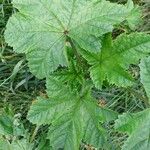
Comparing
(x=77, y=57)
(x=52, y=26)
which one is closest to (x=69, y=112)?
(x=77, y=57)

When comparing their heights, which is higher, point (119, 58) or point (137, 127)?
point (119, 58)

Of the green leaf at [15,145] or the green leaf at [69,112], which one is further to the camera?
the green leaf at [15,145]

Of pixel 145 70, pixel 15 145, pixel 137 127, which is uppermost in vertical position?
pixel 145 70

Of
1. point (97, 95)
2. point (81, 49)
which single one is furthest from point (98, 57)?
point (97, 95)

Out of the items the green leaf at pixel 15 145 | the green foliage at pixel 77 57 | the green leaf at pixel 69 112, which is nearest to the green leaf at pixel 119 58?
the green foliage at pixel 77 57

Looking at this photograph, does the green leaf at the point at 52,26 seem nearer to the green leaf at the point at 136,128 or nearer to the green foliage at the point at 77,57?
the green foliage at the point at 77,57

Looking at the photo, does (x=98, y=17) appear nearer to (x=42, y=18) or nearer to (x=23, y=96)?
(x=42, y=18)

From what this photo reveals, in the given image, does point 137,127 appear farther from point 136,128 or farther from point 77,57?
point 77,57
